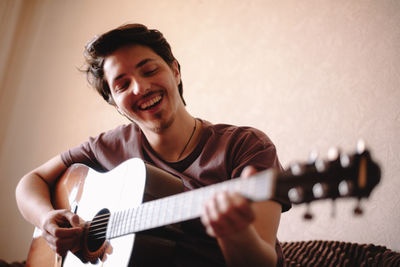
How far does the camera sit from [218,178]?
3.12ft

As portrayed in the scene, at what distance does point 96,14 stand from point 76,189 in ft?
4.89

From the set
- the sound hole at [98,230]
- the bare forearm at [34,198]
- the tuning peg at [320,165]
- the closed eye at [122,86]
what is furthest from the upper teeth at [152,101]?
the tuning peg at [320,165]

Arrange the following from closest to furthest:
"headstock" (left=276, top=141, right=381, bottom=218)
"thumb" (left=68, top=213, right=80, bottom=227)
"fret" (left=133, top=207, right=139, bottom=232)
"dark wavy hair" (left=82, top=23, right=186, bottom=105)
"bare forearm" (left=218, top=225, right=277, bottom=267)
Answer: "headstock" (left=276, top=141, right=381, bottom=218)
"bare forearm" (left=218, top=225, right=277, bottom=267)
"fret" (left=133, top=207, right=139, bottom=232)
"thumb" (left=68, top=213, right=80, bottom=227)
"dark wavy hair" (left=82, top=23, right=186, bottom=105)

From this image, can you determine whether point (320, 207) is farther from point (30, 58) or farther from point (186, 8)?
point (30, 58)

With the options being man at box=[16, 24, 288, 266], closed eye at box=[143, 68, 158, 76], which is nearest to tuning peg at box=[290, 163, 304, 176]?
man at box=[16, 24, 288, 266]

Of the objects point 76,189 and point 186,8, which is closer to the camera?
point 76,189

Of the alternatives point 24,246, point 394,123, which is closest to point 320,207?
point 394,123

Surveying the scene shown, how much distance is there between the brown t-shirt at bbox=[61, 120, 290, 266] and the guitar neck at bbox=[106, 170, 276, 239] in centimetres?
14

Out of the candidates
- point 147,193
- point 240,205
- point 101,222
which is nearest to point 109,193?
point 101,222

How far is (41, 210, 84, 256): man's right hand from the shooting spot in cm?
98

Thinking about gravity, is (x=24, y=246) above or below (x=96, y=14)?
below

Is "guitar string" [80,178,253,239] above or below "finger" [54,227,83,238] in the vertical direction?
above

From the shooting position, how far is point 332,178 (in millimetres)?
540

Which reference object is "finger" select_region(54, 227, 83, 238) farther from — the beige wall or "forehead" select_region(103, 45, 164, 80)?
the beige wall
